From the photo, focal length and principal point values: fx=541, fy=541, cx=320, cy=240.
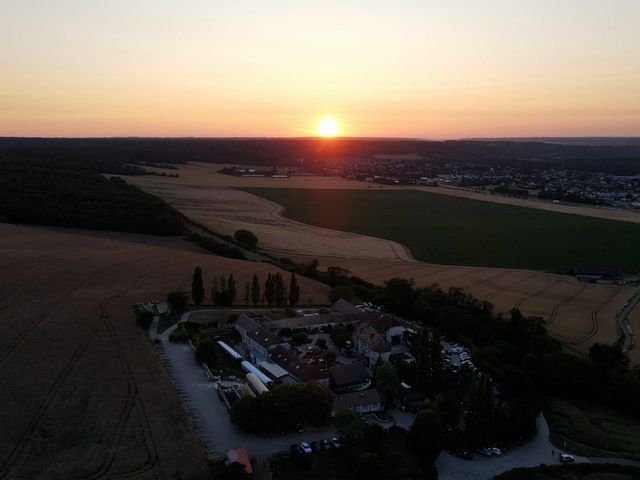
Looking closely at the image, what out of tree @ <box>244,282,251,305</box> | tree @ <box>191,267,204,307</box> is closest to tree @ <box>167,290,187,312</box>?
tree @ <box>191,267,204,307</box>

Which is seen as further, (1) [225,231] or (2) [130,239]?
(1) [225,231]

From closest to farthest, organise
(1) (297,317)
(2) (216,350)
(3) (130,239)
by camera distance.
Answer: (2) (216,350) → (1) (297,317) → (3) (130,239)

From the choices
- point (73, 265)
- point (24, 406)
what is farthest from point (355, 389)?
point (73, 265)

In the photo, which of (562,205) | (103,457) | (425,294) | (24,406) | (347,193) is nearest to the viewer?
(103,457)

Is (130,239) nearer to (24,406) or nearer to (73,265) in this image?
(73,265)

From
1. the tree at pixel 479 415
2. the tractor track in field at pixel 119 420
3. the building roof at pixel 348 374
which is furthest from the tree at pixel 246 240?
the tree at pixel 479 415
